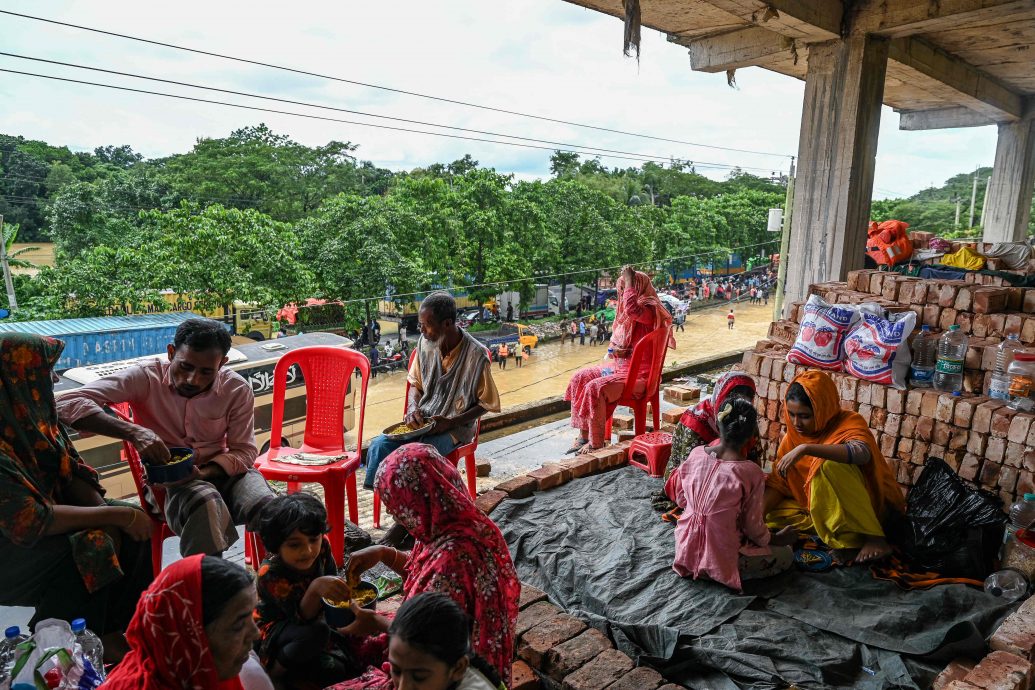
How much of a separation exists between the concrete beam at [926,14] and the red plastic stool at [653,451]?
11.5 feet

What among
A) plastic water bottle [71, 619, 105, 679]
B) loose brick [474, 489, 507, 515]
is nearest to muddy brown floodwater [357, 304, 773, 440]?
loose brick [474, 489, 507, 515]

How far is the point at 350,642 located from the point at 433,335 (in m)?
1.99

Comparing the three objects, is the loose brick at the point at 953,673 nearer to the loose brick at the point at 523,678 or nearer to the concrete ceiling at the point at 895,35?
the loose brick at the point at 523,678

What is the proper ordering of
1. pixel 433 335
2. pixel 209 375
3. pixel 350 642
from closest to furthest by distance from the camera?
pixel 350 642, pixel 209 375, pixel 433 335

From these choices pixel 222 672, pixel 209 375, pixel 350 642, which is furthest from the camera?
pixel 209 375

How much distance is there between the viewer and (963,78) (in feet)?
23.3

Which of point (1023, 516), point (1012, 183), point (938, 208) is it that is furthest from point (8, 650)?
point (938, 208)

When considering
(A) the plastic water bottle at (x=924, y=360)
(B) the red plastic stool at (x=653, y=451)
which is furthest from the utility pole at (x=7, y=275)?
(A) the plastic water bottle at (x=924, y=360)

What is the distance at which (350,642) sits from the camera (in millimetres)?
2227

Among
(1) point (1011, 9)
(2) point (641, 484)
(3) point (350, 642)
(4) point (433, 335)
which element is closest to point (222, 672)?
(3) point (350, 642)

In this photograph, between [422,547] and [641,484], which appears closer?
[422,547]

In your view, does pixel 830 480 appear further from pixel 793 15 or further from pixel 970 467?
pixel 793 15

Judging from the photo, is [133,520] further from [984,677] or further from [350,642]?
[984,677]

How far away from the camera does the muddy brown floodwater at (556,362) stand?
19734 mm
